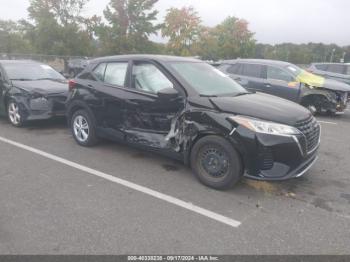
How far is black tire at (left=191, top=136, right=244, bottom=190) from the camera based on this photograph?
4.03 m

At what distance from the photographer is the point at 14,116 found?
7348 mm

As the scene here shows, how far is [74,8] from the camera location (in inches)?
1553

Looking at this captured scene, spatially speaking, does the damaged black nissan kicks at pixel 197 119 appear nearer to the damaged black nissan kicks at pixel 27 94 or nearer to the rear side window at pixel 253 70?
the damaged black nissan kicks at pixel 27 94

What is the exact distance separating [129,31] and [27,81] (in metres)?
33.8

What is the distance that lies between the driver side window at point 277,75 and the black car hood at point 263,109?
577 cm

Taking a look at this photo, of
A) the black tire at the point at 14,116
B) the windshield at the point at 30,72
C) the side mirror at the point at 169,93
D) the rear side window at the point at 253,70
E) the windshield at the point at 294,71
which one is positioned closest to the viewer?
the side mirror at the point at 169,93

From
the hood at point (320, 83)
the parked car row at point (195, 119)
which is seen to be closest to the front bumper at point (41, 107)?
the parked car row at point (195, 119)

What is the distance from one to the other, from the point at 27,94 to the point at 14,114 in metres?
0.68

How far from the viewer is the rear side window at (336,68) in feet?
46.8

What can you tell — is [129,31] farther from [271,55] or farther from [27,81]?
[271,55]

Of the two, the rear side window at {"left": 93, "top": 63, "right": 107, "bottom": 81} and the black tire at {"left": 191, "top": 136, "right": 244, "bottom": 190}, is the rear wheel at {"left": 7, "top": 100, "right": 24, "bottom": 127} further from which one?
the black tire at {"left": 191, "top": 136, "right": 244, "bottom": 190}

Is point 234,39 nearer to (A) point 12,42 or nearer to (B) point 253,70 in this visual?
(A) point 12,42

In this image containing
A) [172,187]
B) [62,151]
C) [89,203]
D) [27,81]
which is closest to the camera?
[89,203]

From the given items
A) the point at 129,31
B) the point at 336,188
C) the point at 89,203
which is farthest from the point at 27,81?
the point at 129,31
